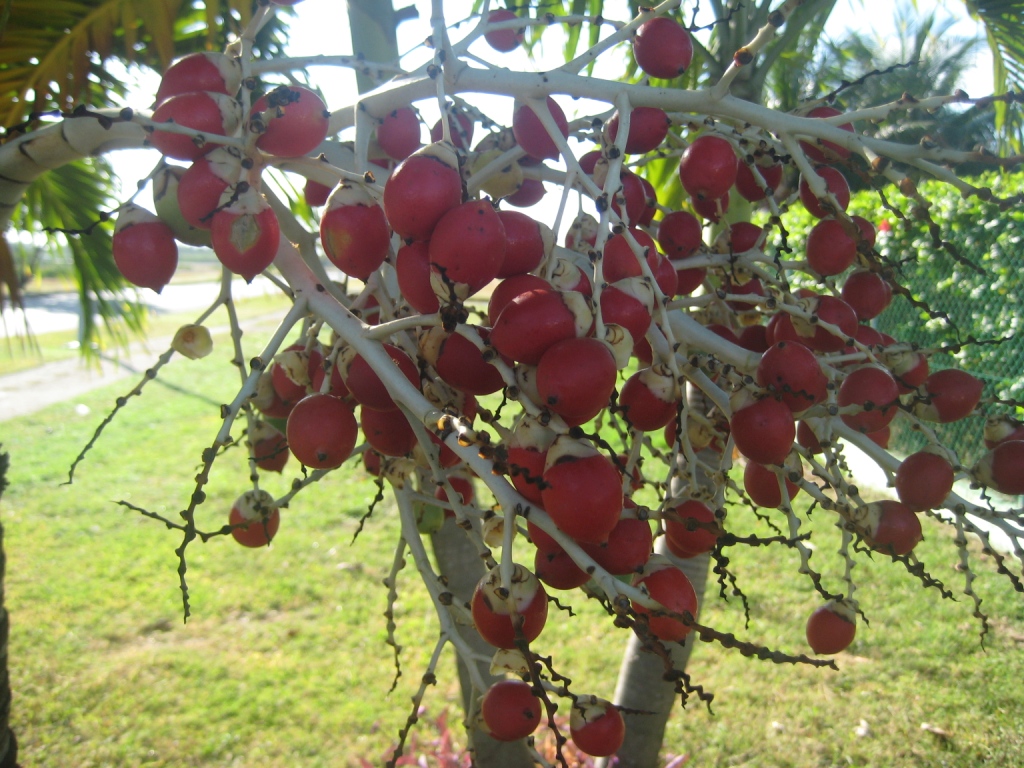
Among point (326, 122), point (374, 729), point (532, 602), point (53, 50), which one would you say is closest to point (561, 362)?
point (532, 602)

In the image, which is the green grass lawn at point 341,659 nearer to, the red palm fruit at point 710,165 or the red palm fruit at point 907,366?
the red palm fruit at point 907,366

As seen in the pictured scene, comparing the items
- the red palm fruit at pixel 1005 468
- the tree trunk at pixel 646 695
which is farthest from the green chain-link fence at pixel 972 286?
the red palm fruit at pixel 1005 468

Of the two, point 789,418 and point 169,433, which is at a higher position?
point 789,418

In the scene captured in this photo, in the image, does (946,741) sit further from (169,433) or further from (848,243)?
(169,433)

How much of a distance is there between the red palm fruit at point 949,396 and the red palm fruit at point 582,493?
696 millimetres

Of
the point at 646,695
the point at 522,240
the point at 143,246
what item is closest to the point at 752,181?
the point at 522,240

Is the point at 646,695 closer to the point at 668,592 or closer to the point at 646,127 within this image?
the point at 668,592

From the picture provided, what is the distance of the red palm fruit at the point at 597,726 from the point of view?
3.37 feet

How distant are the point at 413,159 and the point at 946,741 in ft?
10.9

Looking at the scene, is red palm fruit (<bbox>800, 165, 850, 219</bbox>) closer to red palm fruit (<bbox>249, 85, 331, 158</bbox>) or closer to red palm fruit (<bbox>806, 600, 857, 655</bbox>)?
red palm fruit (<bbox>806, 600, 857, 655</bbox>)

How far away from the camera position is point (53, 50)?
2.10 meters

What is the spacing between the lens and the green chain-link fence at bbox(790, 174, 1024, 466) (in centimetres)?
459

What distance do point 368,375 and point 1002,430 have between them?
967 mm

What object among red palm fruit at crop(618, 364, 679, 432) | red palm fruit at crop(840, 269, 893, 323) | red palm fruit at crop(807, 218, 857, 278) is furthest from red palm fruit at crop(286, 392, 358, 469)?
red palm fruit at crop(840, 269, 893, 323)
